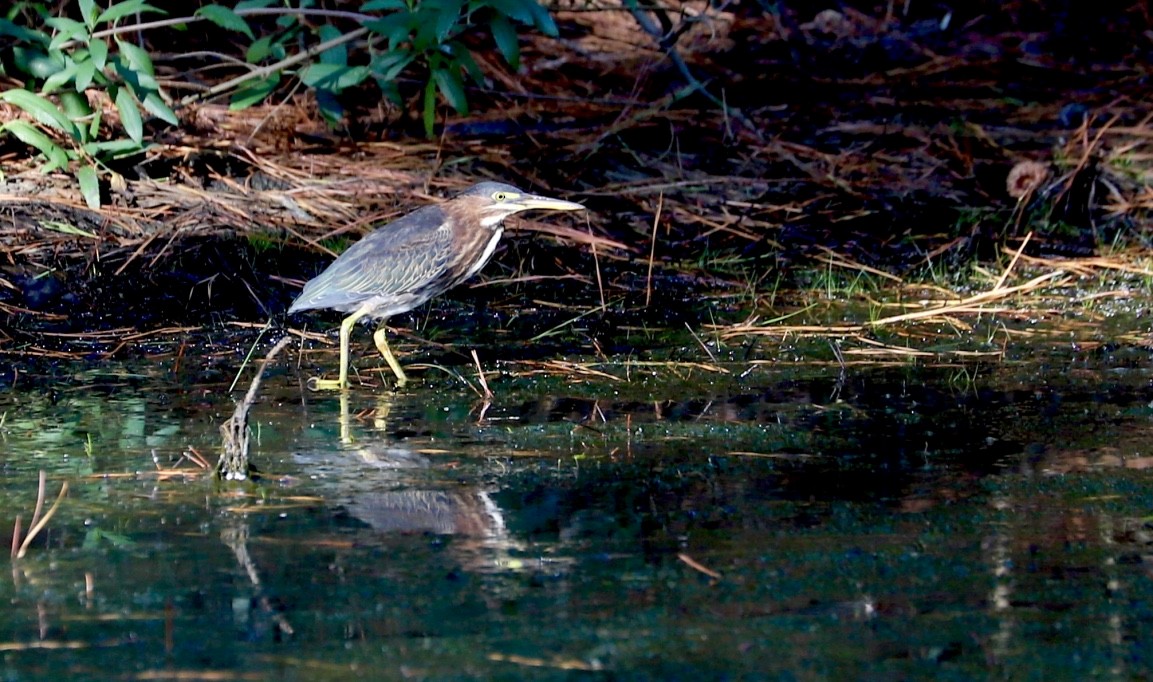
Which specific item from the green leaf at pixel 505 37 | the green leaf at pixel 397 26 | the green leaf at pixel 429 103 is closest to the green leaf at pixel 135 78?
the green leaf at pixel 397 26

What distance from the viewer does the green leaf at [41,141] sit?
21.8 ft

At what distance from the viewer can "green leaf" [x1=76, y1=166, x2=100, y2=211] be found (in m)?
6.77

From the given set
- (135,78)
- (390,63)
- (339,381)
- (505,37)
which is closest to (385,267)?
(339,381)

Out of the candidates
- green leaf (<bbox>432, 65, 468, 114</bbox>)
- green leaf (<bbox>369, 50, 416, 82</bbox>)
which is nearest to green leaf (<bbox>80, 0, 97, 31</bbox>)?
green leaf (<bbox>369, 50, 416, 82</bbox>)

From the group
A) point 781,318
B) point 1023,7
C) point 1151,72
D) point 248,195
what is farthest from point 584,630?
point 1023,7

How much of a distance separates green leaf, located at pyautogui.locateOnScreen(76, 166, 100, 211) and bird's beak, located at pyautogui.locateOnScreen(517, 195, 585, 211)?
2.03m

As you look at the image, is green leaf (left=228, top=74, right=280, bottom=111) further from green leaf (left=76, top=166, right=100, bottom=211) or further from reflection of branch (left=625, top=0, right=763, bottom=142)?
reflection of branch (left=625, top=0, right=763, bottom=142)

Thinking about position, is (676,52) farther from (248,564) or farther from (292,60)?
(248,564)

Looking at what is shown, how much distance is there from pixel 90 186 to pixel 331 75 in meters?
1.17

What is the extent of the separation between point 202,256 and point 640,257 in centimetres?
197

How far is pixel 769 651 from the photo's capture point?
2670 millimetres

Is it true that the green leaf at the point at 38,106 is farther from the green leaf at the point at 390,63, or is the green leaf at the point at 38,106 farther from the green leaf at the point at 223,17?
the green leaf at the point at 390,63

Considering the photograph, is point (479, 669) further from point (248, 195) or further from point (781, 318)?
point (248, 195)

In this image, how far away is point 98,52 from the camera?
6.30 metres
